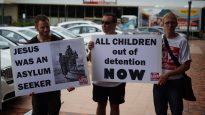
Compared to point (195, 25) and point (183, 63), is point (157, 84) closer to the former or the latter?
point (183, 63)

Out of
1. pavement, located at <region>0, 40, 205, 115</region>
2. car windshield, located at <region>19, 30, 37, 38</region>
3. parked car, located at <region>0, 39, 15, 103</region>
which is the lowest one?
pavement, located at <region>0, 40, 205, 115</region>

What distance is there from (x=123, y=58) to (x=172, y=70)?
773 mm

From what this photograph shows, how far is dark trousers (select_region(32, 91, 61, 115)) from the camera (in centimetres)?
439

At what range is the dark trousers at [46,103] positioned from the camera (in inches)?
173

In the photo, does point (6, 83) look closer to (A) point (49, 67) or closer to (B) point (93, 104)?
(B) point (93, 104)

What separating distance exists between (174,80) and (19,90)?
1.97 metres

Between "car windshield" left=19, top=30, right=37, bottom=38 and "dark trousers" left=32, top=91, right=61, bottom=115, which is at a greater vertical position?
"car windshield" left=19, top=30, right=37, bottom=38

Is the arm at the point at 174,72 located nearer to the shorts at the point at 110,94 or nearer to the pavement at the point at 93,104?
the shorts at the point at 110,94

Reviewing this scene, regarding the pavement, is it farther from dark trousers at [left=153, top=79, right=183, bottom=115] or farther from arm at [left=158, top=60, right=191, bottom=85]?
arm at [left=158, top=60, right=191, bottom=85]

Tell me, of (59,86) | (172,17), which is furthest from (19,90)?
(172,17)

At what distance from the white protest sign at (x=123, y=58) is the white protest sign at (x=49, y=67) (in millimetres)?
233

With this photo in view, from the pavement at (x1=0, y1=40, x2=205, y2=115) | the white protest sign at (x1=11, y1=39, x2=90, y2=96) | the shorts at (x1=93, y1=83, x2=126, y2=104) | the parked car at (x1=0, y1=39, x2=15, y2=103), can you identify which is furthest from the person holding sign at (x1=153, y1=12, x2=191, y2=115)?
→ the parked car at (x1=0, y1=39, x2=15, y2=103)

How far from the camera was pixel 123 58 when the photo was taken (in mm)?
4809

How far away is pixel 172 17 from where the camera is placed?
428 cm
